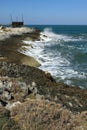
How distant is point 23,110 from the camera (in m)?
9.57

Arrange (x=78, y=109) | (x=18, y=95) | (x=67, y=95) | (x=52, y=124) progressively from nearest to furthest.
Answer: (x=52, y=124) < (x=18, y=95) < (x=78, y=109) < (x=67, y=95)

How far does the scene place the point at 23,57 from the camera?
36.2 metres

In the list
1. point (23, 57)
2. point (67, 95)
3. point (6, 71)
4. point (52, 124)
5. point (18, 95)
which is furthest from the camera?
point (23, 57)

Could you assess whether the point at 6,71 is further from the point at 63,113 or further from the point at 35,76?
the point at 63,113

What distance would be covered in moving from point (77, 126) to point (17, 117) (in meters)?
1.58

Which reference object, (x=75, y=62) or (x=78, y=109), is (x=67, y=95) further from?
(x=75, y=62)

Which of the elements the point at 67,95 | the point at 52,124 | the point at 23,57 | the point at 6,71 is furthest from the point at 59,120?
the point at 23,57

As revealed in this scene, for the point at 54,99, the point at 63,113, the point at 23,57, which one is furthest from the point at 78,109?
the point at 23,57

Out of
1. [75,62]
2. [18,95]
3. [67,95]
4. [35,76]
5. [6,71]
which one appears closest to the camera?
[18,95]

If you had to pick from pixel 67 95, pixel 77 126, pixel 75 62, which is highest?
pixel 77 126

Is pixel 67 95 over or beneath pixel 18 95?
beneath

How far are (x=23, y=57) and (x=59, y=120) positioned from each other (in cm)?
2710

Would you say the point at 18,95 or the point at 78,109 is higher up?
the point at 18,95

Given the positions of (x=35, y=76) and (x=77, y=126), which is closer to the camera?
(x=77, y=126)
